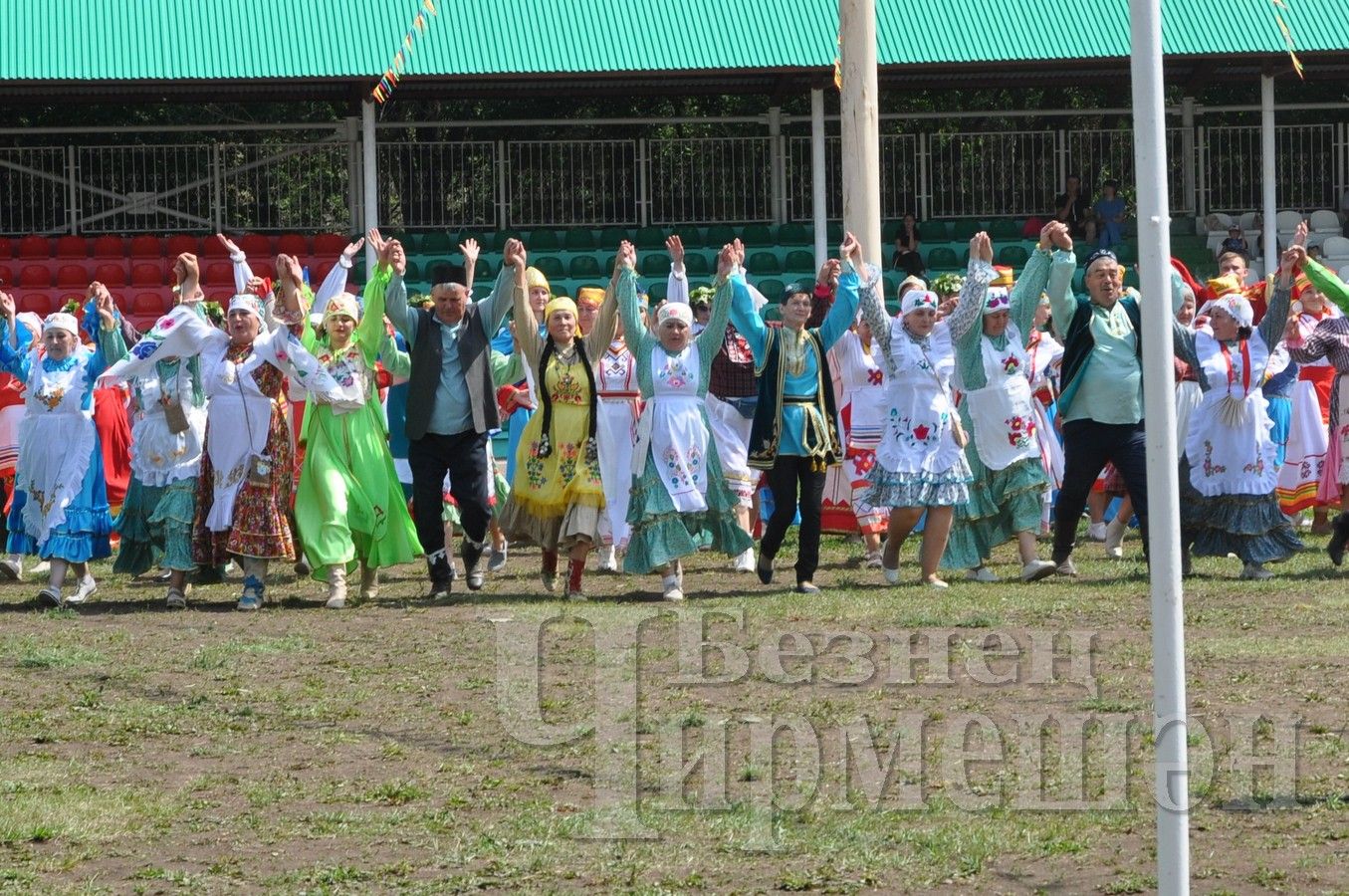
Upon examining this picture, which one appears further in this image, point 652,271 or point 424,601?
point 652,271

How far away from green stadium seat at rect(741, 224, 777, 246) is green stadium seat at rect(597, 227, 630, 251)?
1439 millimetres

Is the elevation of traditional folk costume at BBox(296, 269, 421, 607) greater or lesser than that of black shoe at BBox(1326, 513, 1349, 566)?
greater

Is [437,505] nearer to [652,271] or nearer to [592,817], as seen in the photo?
[592,817]

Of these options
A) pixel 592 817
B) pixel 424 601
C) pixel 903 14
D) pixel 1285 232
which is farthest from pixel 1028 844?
pixel 1285 232

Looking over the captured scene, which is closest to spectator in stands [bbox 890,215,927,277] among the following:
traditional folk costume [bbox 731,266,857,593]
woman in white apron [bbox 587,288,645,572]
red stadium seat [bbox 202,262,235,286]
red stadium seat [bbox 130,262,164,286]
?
red stadium seat [bbox 202,262,235,286]

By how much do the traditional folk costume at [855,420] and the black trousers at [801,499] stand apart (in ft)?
6.37

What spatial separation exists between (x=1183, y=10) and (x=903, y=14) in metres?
3.25

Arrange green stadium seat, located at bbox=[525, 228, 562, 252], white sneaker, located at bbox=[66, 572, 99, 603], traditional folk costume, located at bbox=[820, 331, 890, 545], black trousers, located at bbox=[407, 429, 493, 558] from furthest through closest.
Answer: green stadium seat, located at bbox=[525, 228, 562, 252] < traditional folk costume, located at bbox=[820, 331, 890, 545] < white sneaker, located at bbox=[66, 572, 99, 603] < black trousers, located at bbox=[407, 429, 493, 558]

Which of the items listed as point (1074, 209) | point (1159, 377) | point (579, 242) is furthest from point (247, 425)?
point (1074, 209)

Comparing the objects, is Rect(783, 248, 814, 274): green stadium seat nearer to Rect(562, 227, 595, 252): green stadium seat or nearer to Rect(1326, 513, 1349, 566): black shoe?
Rect(562, 227, 595, 252): green stadium seat

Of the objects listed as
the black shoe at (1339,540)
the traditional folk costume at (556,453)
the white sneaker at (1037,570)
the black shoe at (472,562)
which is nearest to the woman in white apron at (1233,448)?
the black shoe at (1339,540)

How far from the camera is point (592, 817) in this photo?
675 cm

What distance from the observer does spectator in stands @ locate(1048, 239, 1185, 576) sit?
12125 mm

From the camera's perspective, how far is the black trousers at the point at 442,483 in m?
12.3
